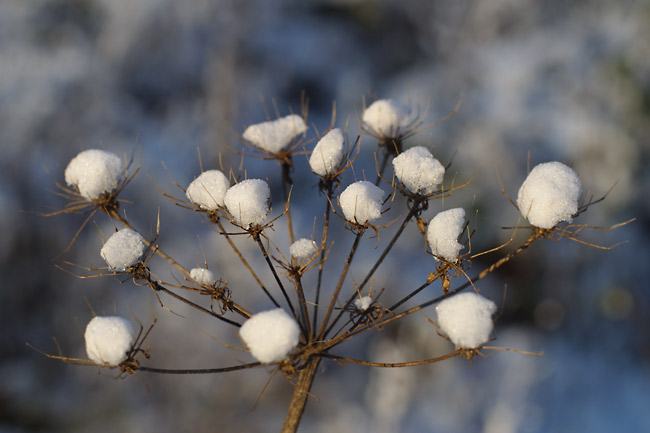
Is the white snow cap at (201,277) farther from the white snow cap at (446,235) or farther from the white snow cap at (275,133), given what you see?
the white snow cap at (446,235)

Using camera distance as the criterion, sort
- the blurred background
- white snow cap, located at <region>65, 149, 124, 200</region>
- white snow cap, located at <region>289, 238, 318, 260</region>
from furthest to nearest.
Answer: the blurred background, white snow cap, located at <region>65, 149, 124, 200</region>, white snow cap, located at <region>289, 238, 318, 260</region>

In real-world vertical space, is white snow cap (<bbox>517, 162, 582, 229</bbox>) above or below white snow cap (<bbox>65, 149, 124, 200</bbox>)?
above

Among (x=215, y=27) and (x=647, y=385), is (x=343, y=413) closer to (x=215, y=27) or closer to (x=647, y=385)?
(x=647, y=385)

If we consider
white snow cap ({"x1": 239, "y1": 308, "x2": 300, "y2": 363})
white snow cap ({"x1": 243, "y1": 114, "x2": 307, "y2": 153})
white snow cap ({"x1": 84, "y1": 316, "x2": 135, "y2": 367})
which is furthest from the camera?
white snow cap ({"x1": 243, "y1": 114, "x2": 307, "y2": 153})

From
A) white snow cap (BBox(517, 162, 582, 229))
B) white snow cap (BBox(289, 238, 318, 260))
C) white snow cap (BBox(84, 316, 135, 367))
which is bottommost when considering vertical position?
white snow cap (BBox(84, 316, 135, 367))

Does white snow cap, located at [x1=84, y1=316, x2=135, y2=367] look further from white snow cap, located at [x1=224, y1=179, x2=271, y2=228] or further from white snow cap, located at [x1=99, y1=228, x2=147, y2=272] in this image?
white snow cap, located at [x1=224, y1=179, x2=271, y2=228]

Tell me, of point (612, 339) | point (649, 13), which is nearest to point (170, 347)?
point (612, 339)

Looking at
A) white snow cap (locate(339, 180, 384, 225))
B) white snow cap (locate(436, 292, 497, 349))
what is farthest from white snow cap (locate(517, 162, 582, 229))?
white snow cap (locate(339, 180, 384, 225))

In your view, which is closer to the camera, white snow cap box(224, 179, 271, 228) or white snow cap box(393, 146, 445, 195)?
white snow cap box(224, 179, 271, 228)
